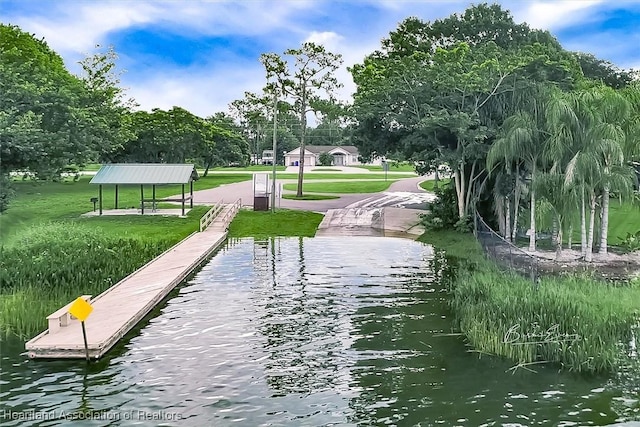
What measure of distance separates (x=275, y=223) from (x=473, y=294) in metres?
18.3

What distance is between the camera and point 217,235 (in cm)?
2791

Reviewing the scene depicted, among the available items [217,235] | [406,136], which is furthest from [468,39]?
[217,235]

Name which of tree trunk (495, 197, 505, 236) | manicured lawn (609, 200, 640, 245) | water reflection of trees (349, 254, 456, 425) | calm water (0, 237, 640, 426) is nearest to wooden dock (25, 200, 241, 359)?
calm water (0, 237, 640, 426)

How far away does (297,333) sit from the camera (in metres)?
13.5

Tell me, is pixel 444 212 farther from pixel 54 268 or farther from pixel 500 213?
pixel 54 268

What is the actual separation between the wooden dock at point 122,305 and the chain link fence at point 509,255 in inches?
390

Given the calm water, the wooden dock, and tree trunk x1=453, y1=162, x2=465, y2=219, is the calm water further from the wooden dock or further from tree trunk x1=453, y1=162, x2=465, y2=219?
tree trunk x1=453, y1=162, x2=465, y2=219

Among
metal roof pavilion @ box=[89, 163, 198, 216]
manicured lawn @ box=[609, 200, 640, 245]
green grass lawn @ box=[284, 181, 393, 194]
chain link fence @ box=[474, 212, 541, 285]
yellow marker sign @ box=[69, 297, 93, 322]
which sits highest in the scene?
metal roof pavilion @ box=[89, 163, 198, 216]

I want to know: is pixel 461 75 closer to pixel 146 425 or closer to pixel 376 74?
pixel 376 74

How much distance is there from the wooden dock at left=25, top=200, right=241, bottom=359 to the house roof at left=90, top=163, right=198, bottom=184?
888 centimetres

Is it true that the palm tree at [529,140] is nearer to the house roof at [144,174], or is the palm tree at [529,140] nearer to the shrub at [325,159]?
the house roof at [144,174]

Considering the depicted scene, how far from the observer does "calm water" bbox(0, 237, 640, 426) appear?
933 cm

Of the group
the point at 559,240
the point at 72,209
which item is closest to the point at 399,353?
the point at 559,240

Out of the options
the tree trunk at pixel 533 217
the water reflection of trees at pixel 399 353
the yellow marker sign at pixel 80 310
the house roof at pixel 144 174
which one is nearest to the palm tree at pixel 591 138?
the tree trunk at pixel 533 217
